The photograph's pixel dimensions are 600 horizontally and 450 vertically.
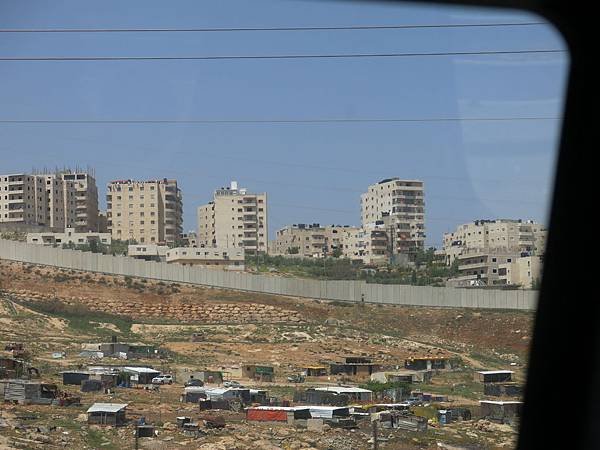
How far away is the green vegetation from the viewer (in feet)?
90.3

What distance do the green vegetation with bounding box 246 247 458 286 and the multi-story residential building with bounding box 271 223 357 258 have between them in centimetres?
319

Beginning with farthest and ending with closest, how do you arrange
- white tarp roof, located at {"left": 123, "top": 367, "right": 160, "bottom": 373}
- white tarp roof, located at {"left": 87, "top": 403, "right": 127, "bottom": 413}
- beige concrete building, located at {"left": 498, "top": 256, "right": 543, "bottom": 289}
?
beige concrete building, located at {"left": 498, "top": 256, "right": 543, "bottom": 289} → white tarp roof, located at {"left": 123, "top": 367, "right": 160, "bottom": 373} → white tarp roof, located at {"left": 87, "top": 403, "right": 127, "bottom": 413}

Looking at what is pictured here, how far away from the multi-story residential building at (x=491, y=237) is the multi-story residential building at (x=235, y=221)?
801cm

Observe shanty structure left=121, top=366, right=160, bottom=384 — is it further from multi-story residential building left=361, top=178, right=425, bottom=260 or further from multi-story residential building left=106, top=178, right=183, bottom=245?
multi-story residential building left=106, top=178, right=183, bottom=245

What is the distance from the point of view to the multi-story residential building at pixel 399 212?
110 ft

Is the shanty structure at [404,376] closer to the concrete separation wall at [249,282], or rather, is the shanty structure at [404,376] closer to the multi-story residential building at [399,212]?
the concrete separation wall at [249,282]

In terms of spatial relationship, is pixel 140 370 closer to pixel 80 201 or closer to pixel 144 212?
pixel 144 212

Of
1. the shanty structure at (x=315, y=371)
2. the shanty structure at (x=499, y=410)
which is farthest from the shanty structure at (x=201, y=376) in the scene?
the shanty structure at (x=499, y=410)

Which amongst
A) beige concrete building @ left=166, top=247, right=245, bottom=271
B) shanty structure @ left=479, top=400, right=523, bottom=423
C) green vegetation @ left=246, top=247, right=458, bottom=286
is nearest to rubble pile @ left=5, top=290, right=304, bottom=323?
green vegetation @ left=246, top=247, right=458, bottom=286

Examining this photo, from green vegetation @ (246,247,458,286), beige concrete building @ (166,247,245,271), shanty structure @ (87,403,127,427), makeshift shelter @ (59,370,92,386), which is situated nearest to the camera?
shanty structure @ (87,403,127,427)

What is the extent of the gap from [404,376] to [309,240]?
2483 centimetres

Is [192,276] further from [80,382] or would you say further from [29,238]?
[80,382]

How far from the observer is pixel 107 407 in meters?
14.7

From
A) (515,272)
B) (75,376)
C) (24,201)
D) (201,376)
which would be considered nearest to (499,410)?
(201,376)
